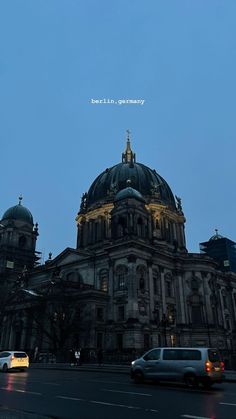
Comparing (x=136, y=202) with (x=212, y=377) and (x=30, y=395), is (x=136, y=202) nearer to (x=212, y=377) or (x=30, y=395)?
(x=212, y=377)

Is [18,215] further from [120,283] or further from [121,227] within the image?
[120,283]

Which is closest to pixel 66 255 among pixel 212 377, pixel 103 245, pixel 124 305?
pixel 103 245

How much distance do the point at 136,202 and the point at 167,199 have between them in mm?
16261

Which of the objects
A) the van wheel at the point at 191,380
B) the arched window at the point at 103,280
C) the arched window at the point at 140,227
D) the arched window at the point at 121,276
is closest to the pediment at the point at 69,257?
the arched window at the point at 103,280

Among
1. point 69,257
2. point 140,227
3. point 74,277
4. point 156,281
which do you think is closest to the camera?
point 156,281

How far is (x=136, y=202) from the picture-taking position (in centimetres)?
5809

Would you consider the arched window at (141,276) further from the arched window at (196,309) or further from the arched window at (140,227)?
the arched window at (196,309)

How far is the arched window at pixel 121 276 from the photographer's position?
5122 cm

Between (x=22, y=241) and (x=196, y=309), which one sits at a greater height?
(x=22, y=241)

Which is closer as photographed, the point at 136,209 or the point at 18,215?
the point at 136,209

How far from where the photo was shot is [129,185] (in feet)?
222

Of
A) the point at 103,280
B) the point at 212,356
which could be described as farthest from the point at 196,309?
the point at 212,356

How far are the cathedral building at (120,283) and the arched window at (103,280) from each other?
202 mm

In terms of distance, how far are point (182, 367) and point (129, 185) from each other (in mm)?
51376
